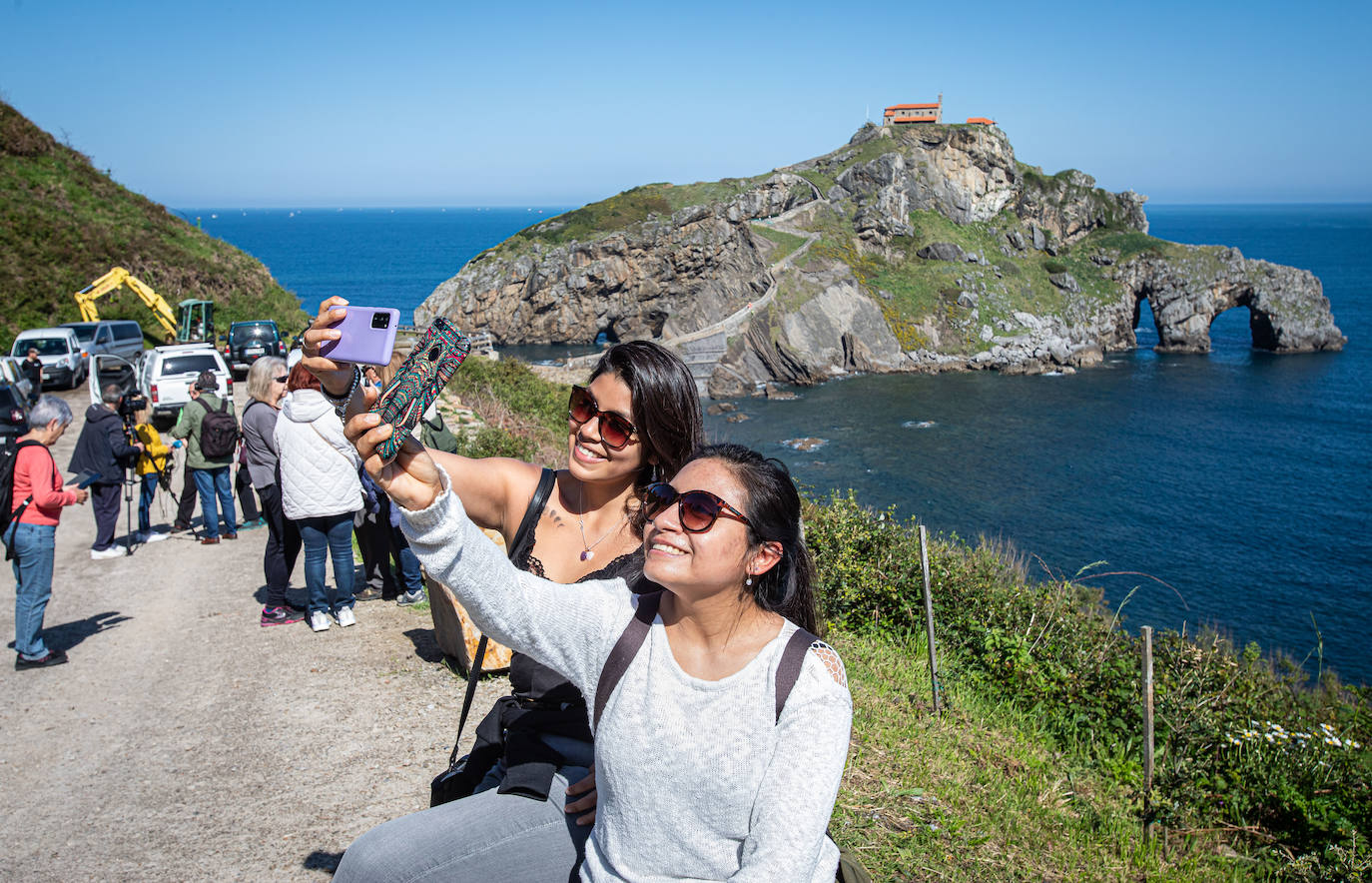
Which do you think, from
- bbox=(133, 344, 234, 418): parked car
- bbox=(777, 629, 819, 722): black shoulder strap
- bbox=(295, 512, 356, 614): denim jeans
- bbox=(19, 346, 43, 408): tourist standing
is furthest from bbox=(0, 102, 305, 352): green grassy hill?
bbox=(777, 629, 819, 722): black shoulder strap

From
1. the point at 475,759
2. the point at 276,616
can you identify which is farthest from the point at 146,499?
the point at 475,759

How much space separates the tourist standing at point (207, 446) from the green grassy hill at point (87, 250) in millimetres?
23083

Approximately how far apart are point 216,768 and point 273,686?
124 cm

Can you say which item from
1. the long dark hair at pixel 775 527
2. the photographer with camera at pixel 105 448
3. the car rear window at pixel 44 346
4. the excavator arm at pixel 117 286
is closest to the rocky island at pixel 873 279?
the excavator arm at pixel 117 286

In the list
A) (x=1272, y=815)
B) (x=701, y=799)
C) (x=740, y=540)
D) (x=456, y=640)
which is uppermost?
(x=740, y=540)

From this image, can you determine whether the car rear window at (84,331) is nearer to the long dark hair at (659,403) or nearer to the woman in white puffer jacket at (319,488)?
the woman in white puffer jacket at (319,488)

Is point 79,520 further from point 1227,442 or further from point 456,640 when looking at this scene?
point 1227,442

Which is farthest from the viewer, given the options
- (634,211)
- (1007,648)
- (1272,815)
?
(634,211)

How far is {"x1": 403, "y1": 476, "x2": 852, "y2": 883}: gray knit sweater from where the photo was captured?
1.83 meters

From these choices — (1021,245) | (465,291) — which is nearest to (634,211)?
(465,291)

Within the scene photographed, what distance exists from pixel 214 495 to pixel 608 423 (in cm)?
995

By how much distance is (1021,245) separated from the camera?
294 ft

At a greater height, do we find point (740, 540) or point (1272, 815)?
point (740, 540)

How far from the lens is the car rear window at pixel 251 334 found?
86.3ft
